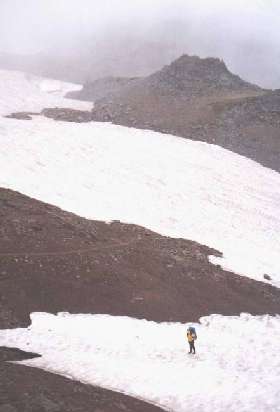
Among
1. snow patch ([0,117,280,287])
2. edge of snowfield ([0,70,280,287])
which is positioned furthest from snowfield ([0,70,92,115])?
snow patch ([0,117,280,287])

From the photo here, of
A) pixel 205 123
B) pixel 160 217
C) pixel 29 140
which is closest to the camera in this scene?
pixel 160 217

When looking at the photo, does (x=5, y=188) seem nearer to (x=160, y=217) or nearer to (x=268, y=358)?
(x=160, y=217)

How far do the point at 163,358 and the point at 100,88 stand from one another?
96.1 meters

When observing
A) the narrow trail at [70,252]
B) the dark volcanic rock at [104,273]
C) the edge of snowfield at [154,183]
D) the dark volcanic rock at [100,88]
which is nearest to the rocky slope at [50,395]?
the dark volcanic rock at [104,273]

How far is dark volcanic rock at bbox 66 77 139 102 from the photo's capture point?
109125 mm

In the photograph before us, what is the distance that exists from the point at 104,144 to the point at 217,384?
122 feet

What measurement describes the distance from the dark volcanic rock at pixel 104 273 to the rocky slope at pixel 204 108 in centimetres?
3366

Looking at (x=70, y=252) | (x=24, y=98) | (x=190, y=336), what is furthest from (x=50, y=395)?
(x=24, y=98)

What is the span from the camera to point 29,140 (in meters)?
51.2

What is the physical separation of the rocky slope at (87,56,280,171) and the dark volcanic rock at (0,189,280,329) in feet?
110

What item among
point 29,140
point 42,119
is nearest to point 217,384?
point 29,140

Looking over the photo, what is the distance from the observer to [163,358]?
78.6 ft

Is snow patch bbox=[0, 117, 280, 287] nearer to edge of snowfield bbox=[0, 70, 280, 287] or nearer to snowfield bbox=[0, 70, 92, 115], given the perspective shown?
edge of snowfield bbox=[0, 70, 280, 287]

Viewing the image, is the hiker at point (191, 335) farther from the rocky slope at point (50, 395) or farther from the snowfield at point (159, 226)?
the rocky slope at point (50, 395)
